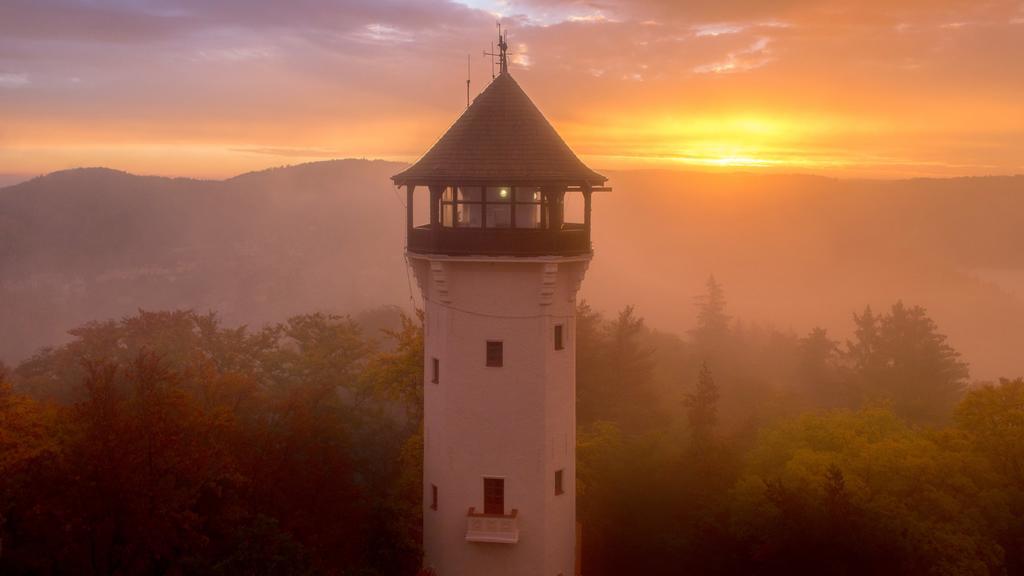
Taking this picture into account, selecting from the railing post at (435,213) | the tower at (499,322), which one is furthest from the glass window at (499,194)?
the railing post at (435,213)

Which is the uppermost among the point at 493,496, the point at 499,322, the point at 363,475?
the point at 499,322

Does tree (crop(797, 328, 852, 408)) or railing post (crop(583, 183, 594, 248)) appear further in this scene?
tree (crop(797, 328, 852, 408))

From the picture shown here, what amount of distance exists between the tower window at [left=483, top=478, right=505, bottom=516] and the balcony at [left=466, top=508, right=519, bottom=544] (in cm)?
37

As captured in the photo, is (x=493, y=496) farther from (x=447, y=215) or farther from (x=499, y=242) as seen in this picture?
(x=447, y=215)

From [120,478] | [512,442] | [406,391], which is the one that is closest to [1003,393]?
[512,442]

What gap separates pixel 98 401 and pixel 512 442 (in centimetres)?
1178

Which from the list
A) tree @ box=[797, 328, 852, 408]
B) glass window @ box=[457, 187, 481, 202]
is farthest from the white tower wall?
tree @ box=[797, 328, 852, 408]

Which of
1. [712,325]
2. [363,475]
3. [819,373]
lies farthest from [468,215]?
[712,325]

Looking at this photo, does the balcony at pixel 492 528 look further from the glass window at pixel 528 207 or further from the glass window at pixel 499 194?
the glass window at pixel 499 194

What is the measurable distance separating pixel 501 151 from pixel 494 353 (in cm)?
577

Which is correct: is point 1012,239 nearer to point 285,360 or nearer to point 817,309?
point 817,309

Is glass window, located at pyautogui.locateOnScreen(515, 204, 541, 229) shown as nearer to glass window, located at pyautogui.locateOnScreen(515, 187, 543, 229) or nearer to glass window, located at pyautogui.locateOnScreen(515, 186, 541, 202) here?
glass window, located at pyautogui.locateOnScreen(515, 187, 543, 229)

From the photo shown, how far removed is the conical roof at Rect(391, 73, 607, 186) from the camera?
24047 mm

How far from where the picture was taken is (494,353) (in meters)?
25.0
